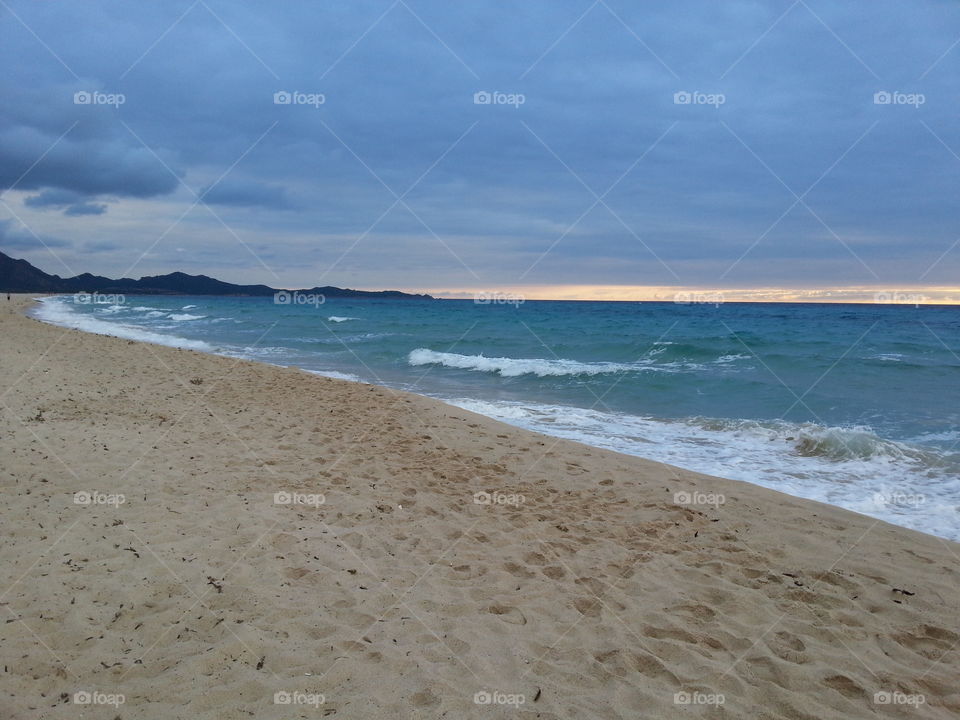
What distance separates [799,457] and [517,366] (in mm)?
11219

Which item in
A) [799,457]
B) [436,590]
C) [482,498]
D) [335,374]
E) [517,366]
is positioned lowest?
[436,590]

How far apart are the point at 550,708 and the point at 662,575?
6.11ft

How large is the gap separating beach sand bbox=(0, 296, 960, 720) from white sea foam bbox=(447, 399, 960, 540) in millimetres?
Answer: 764

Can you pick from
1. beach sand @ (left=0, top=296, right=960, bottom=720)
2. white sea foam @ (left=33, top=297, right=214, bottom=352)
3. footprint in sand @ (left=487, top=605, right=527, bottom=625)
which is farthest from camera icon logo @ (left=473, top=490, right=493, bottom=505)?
white sea foam @ (left=33, top=297, right=214, bottom=352)

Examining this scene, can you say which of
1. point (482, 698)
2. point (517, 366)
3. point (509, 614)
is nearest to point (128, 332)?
point (517, 366)

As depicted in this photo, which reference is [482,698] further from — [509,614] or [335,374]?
[335,374]

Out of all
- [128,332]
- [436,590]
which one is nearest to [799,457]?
[436,590]

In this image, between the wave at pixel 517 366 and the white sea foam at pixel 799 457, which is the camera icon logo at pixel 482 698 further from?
the wave at pixel 517 366

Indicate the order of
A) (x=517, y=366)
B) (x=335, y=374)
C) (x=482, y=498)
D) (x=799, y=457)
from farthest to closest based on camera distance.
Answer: (x=517, y=366) < (x=335, y=374) < (x=799, y=457) < (x=482, y=498)

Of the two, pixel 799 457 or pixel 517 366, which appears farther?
pixel 517 366

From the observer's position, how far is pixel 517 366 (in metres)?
19.3

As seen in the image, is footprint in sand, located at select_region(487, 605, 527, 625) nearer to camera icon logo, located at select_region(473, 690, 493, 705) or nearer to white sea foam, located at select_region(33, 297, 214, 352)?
camera icon logo, located at select_region(473, 690, 493, 705)

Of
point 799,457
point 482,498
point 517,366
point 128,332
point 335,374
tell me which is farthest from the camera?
point 128,332

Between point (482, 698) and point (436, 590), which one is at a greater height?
point (436, 590)
